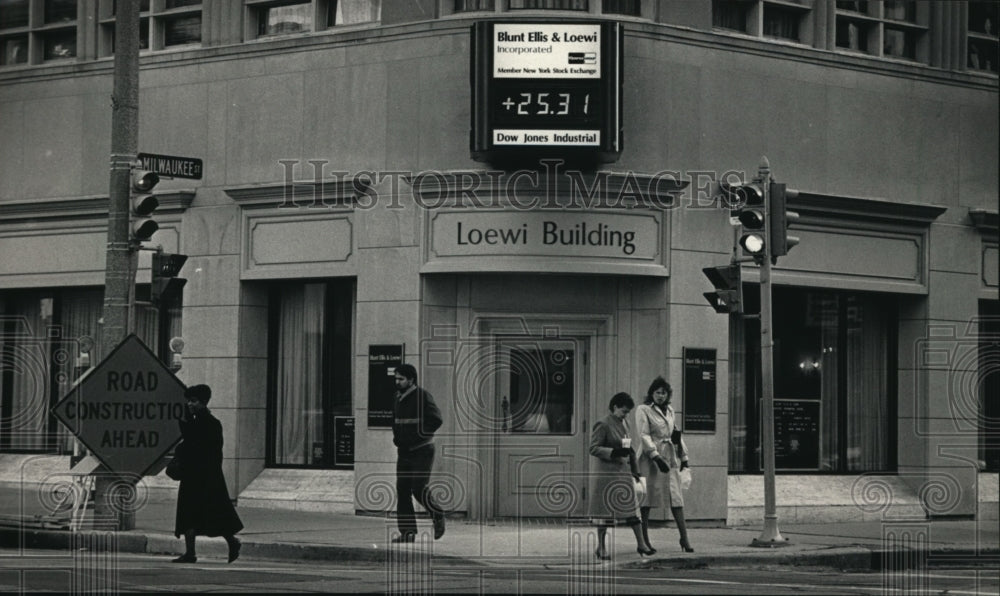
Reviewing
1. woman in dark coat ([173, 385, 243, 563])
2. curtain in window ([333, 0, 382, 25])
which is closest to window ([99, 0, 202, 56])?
curtain in window ([333, 0, 382, 25])

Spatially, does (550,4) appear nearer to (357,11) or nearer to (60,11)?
(357,11)

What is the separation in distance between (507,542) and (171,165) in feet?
20.1

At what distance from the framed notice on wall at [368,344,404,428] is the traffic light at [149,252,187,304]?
329 centimetres

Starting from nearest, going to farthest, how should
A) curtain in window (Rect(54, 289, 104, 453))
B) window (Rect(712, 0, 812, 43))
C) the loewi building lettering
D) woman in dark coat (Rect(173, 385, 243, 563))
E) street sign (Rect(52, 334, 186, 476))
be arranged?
1. street sign (Rect(52, 334, 186, 476))
2. woman in dark coat (Rect(173, 385, 243, 563))
3. the loewi building lettering
4. window (Rect(712, 0, 812, 43))
5. curtain in window (Rect(54, 289, 104, 453))

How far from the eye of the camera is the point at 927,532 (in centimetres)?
2105

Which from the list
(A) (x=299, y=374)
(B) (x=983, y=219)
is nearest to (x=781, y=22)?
(B) (x=983, y=219)

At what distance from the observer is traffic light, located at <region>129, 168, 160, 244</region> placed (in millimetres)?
18375

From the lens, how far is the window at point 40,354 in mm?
24078

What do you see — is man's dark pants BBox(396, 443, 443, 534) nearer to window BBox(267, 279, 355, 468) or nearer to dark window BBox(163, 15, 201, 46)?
window BBox(267, 279, 355, 468)

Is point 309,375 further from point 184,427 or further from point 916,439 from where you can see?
point 916,439

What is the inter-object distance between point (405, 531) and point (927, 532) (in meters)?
7.60

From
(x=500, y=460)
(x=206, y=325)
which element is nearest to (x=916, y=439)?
(x=500, y=460)

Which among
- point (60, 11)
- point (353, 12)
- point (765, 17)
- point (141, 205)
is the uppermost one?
point (60, 11)

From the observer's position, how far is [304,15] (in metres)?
22.1
